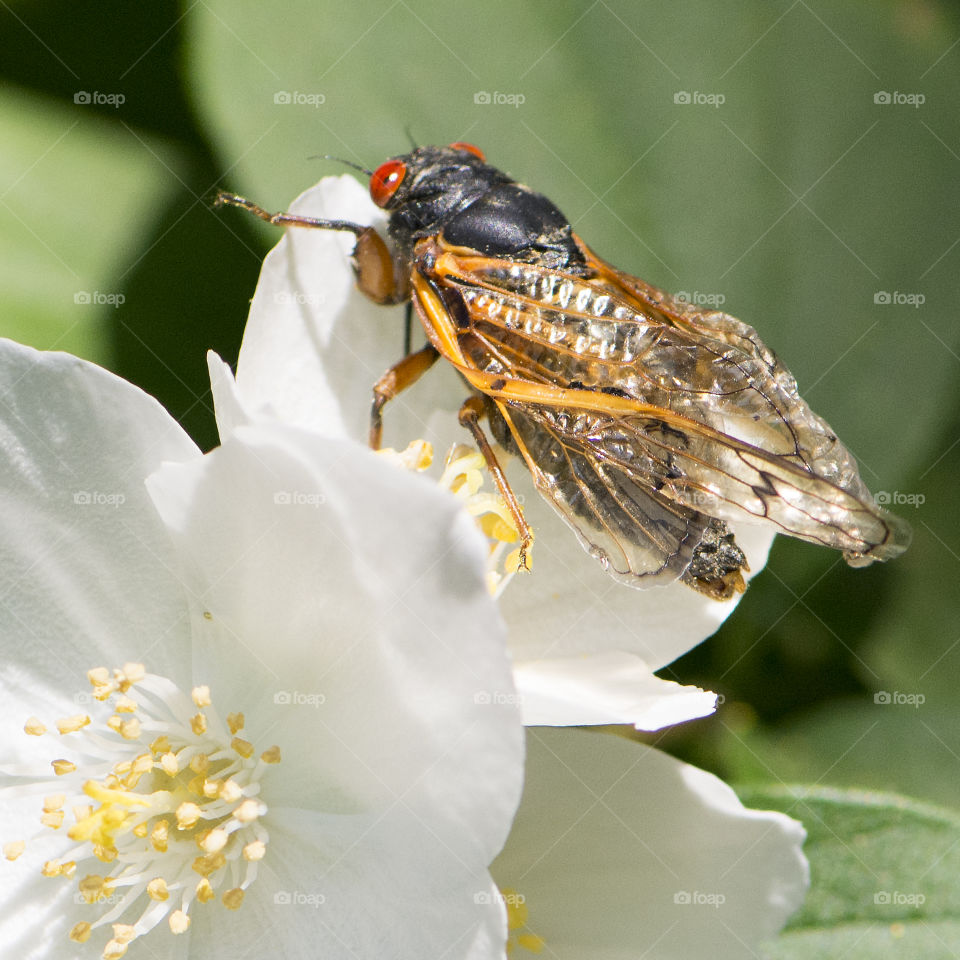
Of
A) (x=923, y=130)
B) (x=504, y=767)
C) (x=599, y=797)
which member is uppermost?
(x=923, y=130)

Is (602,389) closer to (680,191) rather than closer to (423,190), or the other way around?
(423,190)

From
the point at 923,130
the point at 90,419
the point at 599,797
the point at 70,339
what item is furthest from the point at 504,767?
the point at 923,130

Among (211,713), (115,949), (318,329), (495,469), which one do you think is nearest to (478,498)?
(495,469)

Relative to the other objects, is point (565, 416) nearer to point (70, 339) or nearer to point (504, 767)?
point (504, 767)

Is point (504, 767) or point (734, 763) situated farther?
point (734, 763)

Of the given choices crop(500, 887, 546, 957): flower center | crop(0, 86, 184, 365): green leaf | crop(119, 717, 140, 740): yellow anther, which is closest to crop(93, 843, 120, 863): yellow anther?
crop(119, 717, 140, 740): yellow anther

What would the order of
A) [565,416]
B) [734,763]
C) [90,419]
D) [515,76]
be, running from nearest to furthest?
[90,419] → [565,416] → [734,763] → [515,76]
